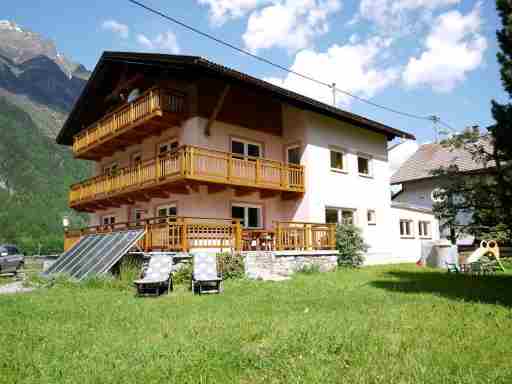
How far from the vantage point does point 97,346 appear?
526 cm

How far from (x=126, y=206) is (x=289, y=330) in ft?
55.3

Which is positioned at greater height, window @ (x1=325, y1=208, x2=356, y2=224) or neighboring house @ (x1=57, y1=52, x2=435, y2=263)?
neighboring house @ (x1=57, y1=52, x2=435, y2=263)

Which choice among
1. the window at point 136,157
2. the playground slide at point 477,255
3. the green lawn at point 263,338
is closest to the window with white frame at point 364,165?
the playground slide at point 477,255

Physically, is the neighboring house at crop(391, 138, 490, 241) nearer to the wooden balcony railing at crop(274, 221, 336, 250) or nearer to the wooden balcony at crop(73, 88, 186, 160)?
the wooden balcony railing at crop(274, 221, 336, 250)

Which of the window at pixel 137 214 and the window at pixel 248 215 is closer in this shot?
the window at pixel 248 215

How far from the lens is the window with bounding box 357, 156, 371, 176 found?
2130 cm

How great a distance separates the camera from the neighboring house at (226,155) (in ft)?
50.8

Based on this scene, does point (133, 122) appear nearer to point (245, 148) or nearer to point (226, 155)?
point (226, 155)

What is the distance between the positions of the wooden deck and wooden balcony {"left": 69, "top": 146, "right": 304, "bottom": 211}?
1.46 meters

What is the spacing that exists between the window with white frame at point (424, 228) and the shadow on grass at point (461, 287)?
38.7 feet

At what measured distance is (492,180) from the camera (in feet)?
35.5

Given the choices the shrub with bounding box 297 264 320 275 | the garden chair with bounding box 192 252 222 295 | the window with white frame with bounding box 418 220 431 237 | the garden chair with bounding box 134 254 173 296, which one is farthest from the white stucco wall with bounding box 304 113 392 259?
the garden chair with bounding box 134 254 173 296

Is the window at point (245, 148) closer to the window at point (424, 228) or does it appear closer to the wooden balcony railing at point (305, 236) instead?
the wooden balcony railing at point (305, 236)

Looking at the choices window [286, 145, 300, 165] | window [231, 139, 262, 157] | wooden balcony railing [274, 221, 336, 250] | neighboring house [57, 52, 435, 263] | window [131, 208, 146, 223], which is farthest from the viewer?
window [131, 208, 146, 223]
